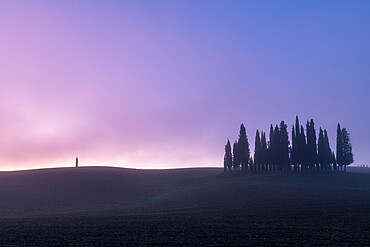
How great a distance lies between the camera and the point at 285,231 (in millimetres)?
32688

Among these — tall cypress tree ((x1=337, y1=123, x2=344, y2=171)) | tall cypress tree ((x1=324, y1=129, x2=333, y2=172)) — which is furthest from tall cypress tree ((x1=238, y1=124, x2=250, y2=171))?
tall cypress tree ((x1=337, y1=123, x2=344, y2=171))

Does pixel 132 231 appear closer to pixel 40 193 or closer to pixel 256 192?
pixel 256 192

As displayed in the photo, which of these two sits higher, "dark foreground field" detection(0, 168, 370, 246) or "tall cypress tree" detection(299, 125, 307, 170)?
"tall cypress tree" detection(299, 125, 307, 170)

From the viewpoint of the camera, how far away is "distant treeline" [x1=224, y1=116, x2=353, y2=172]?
361ft

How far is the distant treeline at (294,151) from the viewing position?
110 metres

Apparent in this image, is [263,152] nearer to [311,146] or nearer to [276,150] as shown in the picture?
[276,150]

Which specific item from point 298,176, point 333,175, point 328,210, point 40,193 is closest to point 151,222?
point 328,210

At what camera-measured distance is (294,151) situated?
111 meters

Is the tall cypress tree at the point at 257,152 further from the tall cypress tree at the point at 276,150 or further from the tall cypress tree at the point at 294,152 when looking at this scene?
the tall cypress tree at the point at 294,152

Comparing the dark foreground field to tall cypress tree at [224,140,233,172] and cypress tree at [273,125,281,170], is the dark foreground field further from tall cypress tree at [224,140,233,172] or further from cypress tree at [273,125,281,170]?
tall cypress tree at [224,140,233,172]

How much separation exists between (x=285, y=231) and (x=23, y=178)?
9161 cm

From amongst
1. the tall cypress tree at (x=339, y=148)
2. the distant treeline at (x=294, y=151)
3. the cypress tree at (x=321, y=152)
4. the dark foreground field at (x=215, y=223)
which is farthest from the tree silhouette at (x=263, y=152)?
the dark foreground field at (x=215, y=223)

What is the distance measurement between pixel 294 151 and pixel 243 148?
15.1 m

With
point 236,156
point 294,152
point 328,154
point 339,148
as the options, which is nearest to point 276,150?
point 294,152
